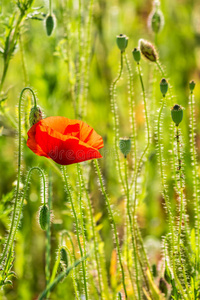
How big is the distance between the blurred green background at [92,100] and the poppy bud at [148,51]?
0.16 m

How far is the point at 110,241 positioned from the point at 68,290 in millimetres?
327

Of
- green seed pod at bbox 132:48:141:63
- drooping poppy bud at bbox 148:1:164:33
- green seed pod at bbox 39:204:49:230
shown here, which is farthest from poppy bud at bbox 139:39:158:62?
green seed pod at bbox 39:204:49:230

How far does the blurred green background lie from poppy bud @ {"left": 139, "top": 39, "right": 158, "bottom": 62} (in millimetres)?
162

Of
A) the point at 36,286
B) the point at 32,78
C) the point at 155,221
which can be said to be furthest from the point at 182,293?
the point at 32,78

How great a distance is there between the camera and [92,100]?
2145 mm

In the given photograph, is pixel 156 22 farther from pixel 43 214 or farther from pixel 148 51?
Answer: pixel 43 214

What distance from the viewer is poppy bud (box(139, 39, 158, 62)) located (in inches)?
45.5

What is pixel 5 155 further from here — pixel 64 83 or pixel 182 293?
pixel 182 293

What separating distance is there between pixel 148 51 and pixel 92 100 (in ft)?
3.27

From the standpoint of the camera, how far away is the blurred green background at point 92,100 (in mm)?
1561

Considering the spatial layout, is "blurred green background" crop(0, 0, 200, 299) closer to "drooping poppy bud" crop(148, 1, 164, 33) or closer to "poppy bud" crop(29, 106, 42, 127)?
"drooping poppy bud" crop(148, 1, 164, 33)

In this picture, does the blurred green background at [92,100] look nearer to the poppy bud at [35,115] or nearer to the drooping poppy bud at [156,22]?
the drooping poppy bud at [156,22]

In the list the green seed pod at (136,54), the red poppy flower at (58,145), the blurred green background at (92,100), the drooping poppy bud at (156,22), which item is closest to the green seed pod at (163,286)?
the blurred green background at (92,100)

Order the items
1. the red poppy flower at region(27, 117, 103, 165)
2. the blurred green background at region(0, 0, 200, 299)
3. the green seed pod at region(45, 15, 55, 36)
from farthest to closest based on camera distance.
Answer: the blurred green background at region(0, 0, 200, 299), the green seed pod at region(45, 15, 55, 36), the red poppy flower at region(27, 117, 103, 165)
